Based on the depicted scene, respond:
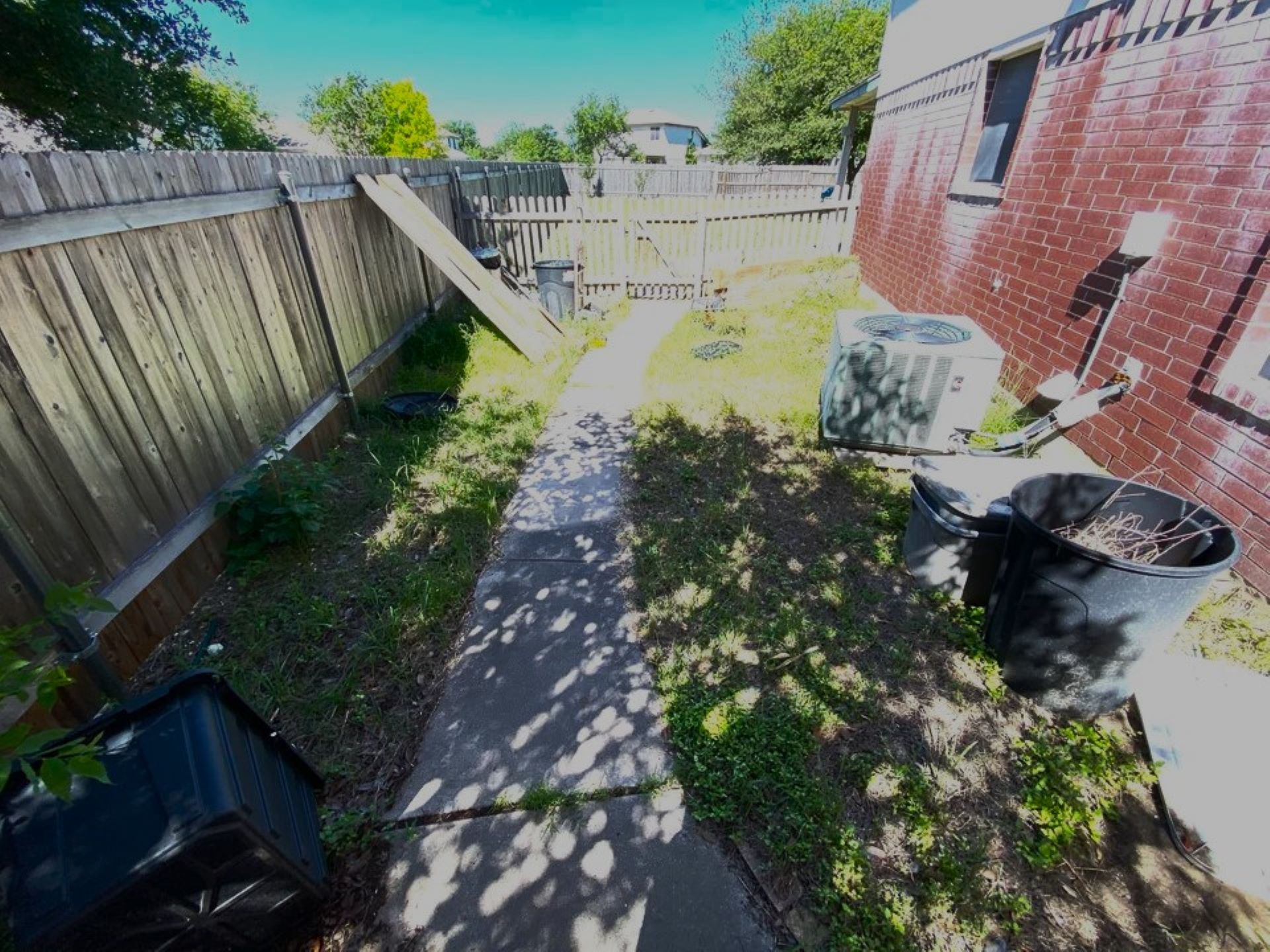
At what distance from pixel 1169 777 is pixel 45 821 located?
337cm

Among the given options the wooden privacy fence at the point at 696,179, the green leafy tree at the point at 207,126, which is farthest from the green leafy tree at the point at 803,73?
the green leafy tree at the point at 207,126

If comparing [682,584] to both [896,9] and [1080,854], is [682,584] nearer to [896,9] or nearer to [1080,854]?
[1080,854]

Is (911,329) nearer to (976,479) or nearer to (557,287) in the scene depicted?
(976,479)

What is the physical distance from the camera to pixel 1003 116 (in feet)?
18.0

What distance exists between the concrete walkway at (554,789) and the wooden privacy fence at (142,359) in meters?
1.53

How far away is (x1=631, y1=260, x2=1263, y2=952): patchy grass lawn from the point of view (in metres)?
1.71

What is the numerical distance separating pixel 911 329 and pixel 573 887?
4.03 m

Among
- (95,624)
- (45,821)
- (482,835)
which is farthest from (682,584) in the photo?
(95,624)

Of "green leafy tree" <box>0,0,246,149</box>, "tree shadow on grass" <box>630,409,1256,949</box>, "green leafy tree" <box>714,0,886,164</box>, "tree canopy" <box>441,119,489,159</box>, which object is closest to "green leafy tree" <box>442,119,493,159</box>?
"tree canopy" <box>441,119,489,159</box>

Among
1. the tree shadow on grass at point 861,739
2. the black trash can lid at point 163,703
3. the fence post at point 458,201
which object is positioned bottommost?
the tree shadow on grass at point 861,739

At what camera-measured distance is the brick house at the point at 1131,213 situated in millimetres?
2891

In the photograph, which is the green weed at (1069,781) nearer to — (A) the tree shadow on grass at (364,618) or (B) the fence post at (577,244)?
(A) the tree shadow on grass at (364,618)

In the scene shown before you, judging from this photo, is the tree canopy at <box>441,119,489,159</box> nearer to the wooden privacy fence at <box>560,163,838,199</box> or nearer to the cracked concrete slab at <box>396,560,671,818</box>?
the wooden privacy fence at <box>560,163,838,199</box>

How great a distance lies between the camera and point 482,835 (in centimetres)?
193
